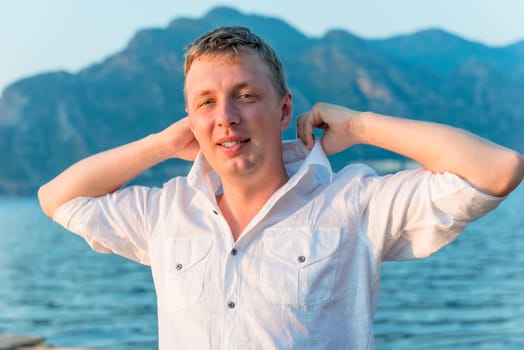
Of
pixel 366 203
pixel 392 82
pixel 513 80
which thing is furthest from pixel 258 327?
pixel 513 80

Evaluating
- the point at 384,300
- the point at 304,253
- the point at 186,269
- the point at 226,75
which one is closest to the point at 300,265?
the point at 304,253

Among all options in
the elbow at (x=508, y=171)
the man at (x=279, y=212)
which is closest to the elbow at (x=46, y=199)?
the man at (x=279, y=212)

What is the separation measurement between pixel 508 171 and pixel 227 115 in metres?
0.69

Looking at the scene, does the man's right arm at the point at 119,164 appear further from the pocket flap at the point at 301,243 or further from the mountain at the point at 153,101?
the mountain at the point at 153,101

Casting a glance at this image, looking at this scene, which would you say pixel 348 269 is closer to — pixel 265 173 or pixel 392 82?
pixel 265 173

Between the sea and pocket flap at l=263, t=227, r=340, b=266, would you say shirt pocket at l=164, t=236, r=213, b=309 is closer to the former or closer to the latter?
pocket flap at l=263, t=227, r=340, b=266

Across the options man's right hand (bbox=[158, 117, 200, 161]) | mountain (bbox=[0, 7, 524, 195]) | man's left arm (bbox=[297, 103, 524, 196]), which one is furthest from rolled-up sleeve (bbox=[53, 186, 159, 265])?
mountain (bbox=[0, 7, 524, 195])

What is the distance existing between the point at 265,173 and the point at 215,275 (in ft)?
1.00

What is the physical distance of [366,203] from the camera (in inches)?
82.3

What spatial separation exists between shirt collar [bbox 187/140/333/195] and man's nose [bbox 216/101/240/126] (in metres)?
0.23

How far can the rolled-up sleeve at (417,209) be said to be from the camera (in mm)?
1938

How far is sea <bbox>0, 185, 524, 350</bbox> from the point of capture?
14750 millimetres

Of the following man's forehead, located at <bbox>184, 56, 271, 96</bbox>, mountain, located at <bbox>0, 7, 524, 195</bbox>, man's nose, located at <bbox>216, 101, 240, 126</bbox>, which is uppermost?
man's forehead, located at <bbox>184, 56, 271, 96</bbox>

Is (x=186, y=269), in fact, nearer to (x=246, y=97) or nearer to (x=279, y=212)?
(x=279, y=212)
